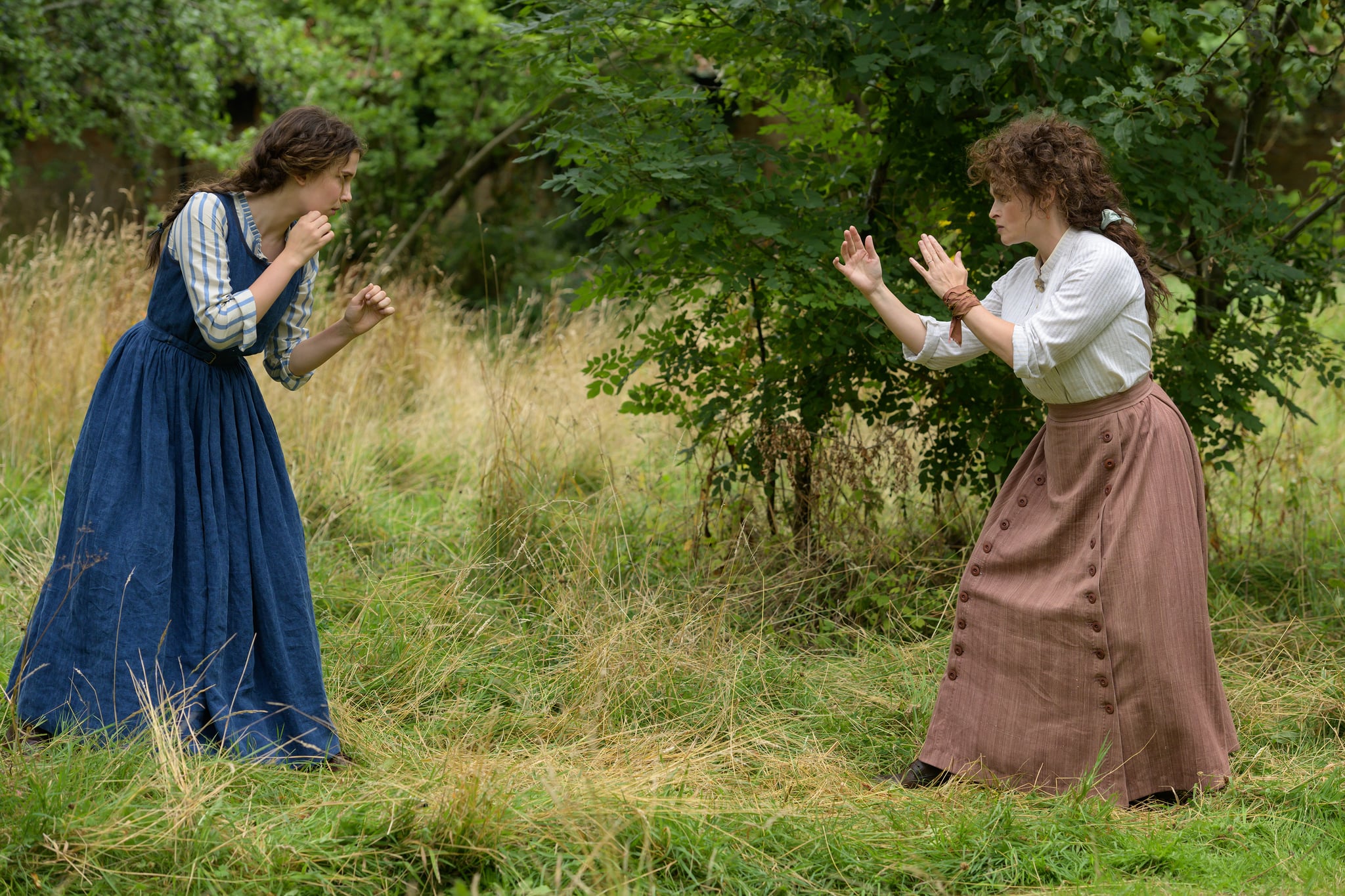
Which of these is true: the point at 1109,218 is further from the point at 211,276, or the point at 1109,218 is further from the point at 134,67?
the point at 134,67

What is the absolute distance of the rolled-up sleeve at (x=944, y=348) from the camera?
333 cm

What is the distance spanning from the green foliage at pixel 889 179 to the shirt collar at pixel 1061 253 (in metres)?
0.63

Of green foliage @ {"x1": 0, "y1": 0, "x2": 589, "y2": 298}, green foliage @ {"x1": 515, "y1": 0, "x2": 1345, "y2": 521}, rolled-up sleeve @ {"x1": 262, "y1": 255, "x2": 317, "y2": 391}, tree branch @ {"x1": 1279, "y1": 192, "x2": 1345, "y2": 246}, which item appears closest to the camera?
rolled-up sleeve @ {"x1": 262, "y1": 255, "x2": 317, "y2": 391}

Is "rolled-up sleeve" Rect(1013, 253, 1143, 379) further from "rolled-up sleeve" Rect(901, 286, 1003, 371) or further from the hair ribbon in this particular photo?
"rolled-up sleeve" Rect(901, 286, 1003, 371)

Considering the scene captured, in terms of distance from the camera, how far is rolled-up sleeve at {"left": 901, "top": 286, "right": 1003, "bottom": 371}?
3330mm

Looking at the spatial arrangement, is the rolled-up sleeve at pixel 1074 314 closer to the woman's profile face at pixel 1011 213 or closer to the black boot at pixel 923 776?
the woman's profile face at pixel 1011 213

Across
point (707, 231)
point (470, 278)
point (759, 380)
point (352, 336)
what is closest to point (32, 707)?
point (352, 336)

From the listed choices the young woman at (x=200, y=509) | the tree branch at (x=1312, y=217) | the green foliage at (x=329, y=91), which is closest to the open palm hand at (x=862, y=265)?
the young woman at (x=200, y=509)

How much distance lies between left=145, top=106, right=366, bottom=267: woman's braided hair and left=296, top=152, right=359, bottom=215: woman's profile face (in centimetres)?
2

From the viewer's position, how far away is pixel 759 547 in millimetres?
4625

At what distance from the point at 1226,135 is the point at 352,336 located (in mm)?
11440

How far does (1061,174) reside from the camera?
3.10 meters

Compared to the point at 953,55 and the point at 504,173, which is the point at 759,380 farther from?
the point at 504,173

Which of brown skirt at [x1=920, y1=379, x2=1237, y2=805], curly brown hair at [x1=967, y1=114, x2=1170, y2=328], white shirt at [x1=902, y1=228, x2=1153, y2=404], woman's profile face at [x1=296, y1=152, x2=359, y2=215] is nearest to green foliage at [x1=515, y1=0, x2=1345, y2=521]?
curly brown hair at [x1=967, y1=114, x2=1170, y2=328]
